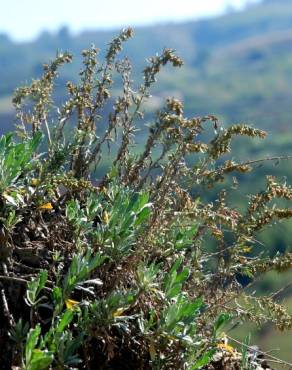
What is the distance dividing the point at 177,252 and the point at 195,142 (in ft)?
1.70

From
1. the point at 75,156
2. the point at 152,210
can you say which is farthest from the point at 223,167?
the point at 75,156

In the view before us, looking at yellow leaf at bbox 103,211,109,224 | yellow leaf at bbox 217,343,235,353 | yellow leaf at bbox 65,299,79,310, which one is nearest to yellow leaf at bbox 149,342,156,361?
yellow leaf at bbox 65,299,79,310

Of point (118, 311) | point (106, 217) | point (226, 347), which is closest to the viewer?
point (118, 311)

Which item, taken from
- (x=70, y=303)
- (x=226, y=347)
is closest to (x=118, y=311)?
(x=70, y=303)

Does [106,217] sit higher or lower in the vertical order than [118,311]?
higher

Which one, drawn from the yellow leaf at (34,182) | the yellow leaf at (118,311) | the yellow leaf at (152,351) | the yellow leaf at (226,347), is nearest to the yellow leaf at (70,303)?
the yellow leaf at (118,311)

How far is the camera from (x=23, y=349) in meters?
2.61

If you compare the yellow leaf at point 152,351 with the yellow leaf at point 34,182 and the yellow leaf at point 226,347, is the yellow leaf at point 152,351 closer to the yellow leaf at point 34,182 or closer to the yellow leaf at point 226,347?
the yellow leaf at point 226,347

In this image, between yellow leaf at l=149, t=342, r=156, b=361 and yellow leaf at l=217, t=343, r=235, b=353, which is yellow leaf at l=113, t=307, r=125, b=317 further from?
yellow leaf at l=217, t=343, r=235, b=353

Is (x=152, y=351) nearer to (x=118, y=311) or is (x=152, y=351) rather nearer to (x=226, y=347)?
(x=118, y=311)

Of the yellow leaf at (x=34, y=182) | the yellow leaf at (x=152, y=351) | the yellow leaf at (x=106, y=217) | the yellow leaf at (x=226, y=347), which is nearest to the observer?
the yellow leaf at (x=152, y=351)

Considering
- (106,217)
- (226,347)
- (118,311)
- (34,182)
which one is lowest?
(226,347)

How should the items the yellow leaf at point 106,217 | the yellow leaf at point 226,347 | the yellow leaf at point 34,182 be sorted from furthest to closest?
the yellow leaf at point 226,347, the yellow leaf at point 34,182, the yellow leaf at point 106,217

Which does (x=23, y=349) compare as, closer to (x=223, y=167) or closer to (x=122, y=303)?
(x=122, y=303)
